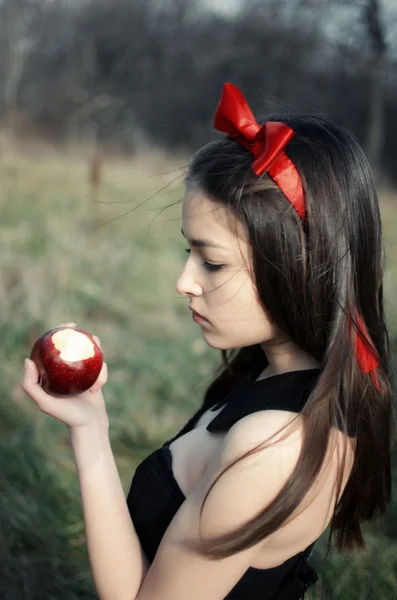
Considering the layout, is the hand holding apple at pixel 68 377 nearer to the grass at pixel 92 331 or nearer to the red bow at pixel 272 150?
the grass at pixel 92 331

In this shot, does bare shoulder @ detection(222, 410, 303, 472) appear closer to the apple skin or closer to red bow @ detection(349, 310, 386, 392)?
red bow @ detection(349, 310, 386, 392)

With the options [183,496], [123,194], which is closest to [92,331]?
[183,496]

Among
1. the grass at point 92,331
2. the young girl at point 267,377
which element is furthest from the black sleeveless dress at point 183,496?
the grass at point 92,331

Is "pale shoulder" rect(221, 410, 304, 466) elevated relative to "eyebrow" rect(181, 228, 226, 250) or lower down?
lower down

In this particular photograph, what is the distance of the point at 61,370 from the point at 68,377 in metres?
0.02

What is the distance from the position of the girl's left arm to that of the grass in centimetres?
52

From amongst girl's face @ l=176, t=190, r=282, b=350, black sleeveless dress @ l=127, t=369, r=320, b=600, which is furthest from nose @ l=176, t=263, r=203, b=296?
black sleeveless dress @ l=127, t=369, r=320, b=600

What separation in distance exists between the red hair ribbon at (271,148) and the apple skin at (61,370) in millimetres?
471

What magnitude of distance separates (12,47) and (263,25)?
16.5ft

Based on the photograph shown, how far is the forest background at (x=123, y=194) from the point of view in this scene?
201 centimetres

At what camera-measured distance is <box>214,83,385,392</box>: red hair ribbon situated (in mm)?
1020

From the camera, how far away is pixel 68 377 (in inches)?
48.4

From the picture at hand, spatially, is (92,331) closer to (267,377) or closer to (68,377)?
(68,377)

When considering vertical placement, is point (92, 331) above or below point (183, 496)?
below
